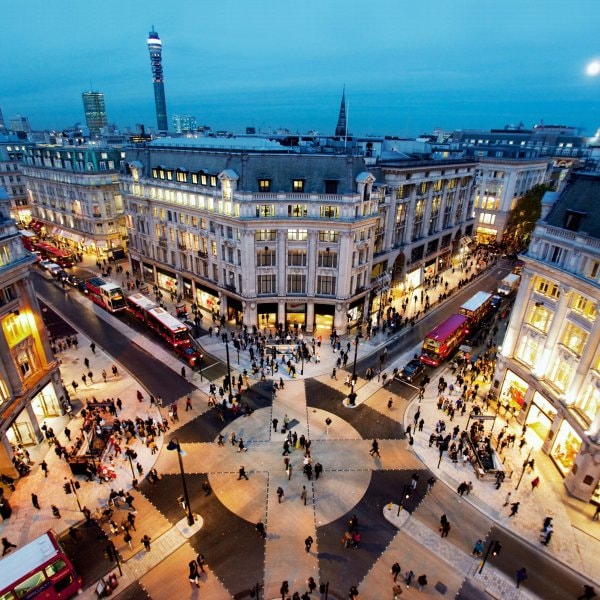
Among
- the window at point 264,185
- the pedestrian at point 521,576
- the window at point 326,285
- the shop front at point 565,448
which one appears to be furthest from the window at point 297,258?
the pedestrian at point 521,576

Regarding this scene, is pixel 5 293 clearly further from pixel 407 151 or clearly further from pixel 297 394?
pixel 407 151

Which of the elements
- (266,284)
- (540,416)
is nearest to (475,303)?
(540,416)

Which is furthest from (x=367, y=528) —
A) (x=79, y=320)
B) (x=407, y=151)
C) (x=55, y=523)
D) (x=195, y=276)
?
(x=407, y=151)

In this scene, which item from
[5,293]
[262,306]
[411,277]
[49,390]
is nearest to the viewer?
[5,293]

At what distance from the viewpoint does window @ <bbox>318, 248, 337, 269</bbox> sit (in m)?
48.7

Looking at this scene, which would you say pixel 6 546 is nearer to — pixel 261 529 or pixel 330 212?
pixel 261 529

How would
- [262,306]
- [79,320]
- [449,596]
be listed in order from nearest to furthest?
[449,596] < [262,306] < [79,320]

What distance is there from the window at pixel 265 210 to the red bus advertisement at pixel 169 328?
53.6 feet

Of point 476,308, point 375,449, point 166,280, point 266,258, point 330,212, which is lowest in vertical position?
point 375,449

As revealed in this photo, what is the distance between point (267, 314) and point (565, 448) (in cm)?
3461

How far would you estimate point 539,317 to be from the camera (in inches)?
1353

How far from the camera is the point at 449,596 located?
22.7 meters

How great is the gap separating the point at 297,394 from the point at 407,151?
5761 centimetres

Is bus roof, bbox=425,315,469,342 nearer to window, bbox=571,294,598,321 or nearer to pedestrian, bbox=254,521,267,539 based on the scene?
window, bbox=571,294,598,321
